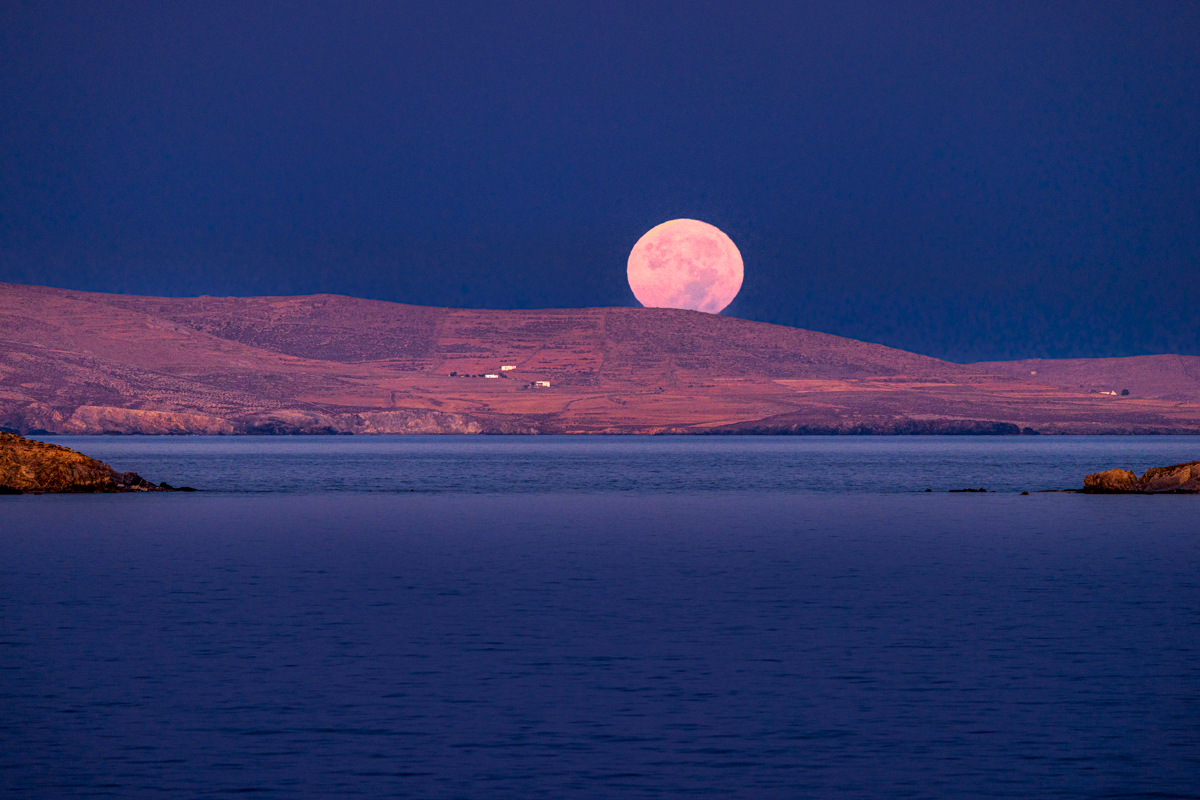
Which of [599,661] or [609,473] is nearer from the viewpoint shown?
[599,661]

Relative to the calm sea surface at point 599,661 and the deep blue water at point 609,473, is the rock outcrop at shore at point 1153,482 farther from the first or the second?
the calm sea surface at point 599,661

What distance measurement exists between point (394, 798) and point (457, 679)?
6977 mm

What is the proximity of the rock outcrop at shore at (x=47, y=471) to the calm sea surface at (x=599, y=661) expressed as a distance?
66.7ft

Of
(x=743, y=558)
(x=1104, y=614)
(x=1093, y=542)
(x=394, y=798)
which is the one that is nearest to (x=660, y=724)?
(x=394, y=798)

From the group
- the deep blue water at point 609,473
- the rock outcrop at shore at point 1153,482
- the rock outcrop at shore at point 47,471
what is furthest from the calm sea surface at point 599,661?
the deep blue water at point 609,473

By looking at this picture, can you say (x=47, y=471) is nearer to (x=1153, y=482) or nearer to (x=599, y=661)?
(x=599, y=661)

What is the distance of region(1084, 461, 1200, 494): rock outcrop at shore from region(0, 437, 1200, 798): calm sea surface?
23.5 metres

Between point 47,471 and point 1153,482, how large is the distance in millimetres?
61609

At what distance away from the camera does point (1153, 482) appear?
79.3 meters

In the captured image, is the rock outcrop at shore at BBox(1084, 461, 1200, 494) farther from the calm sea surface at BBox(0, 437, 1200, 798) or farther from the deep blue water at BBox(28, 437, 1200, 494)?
the calm sea surface at BBox(0, 437, 1200, 798)

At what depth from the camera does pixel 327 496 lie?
79562mm

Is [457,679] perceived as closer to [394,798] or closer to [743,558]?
[394,798]

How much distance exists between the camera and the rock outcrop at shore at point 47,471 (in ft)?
249

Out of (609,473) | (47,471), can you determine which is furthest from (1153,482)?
(47,471)
